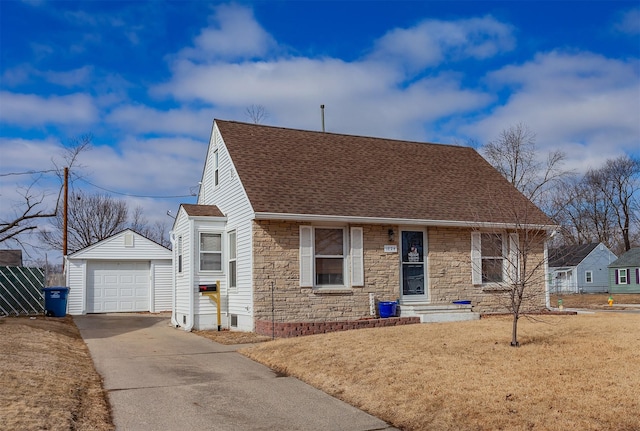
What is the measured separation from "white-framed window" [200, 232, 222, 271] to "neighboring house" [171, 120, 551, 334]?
1.2 inches

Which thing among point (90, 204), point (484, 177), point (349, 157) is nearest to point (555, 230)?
point (484, 177)

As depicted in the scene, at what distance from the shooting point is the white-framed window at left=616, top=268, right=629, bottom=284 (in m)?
50.4

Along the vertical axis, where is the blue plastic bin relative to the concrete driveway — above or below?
above

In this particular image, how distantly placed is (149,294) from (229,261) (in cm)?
1067

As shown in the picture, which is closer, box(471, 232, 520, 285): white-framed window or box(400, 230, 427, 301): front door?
box(400, 230, 427, 301): front door

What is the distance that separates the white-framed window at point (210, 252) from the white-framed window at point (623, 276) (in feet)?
142

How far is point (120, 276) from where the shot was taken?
26.7 m

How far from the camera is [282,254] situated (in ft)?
51.7

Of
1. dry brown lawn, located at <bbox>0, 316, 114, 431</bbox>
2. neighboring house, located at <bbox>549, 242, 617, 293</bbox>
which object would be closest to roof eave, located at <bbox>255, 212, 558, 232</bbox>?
dry brown lawn, located at <bbox>0, 316, 114, 431</bbox>

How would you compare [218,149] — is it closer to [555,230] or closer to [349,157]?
[349,157]

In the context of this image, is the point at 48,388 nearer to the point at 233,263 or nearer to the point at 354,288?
the point at 233,263

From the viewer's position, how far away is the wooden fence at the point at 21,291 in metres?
21.7

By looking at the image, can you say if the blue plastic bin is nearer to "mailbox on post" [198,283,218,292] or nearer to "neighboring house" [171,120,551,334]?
"neighboring house" [171,120,551,334]

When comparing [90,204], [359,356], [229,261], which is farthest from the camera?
[90,204]
